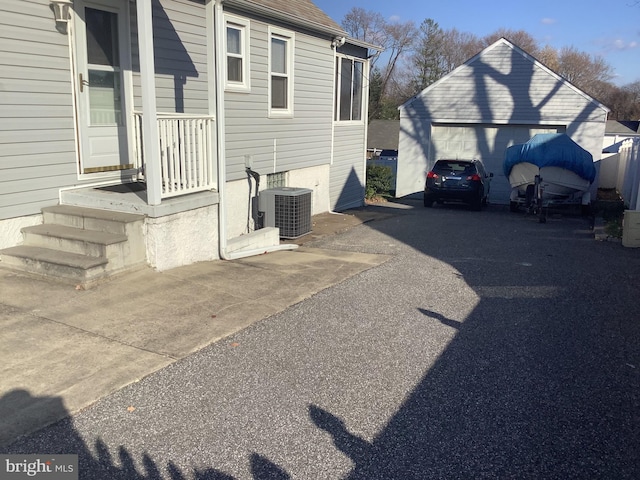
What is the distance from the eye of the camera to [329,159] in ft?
45.2

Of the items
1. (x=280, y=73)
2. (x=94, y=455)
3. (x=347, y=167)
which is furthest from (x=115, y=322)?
(x=347, y=167)

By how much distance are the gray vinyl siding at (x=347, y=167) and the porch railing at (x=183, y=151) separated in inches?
259

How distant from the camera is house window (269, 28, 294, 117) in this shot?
10844 millimetres

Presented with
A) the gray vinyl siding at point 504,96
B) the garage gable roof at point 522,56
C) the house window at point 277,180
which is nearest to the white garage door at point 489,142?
the gray vinyl siding at point 504,96

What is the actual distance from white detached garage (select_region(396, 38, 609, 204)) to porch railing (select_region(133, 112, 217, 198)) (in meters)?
13.6

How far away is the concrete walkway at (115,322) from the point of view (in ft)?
12.4

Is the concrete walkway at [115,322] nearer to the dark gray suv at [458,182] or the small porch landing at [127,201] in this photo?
the small porch landing at [127,201]

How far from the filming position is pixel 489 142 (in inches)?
768

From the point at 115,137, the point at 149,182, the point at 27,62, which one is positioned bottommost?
the point at 149,182

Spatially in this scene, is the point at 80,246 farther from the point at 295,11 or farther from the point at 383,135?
the point at 383,135

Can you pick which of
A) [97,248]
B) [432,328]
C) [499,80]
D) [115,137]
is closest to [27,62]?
[115,137]

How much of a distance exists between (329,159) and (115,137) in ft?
22.3

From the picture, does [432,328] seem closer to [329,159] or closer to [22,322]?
[22,322]

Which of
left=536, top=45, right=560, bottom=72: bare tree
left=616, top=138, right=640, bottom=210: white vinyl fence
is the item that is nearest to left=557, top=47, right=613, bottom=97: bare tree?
left=536, top=45, right=560, bottom=72: bare tree
